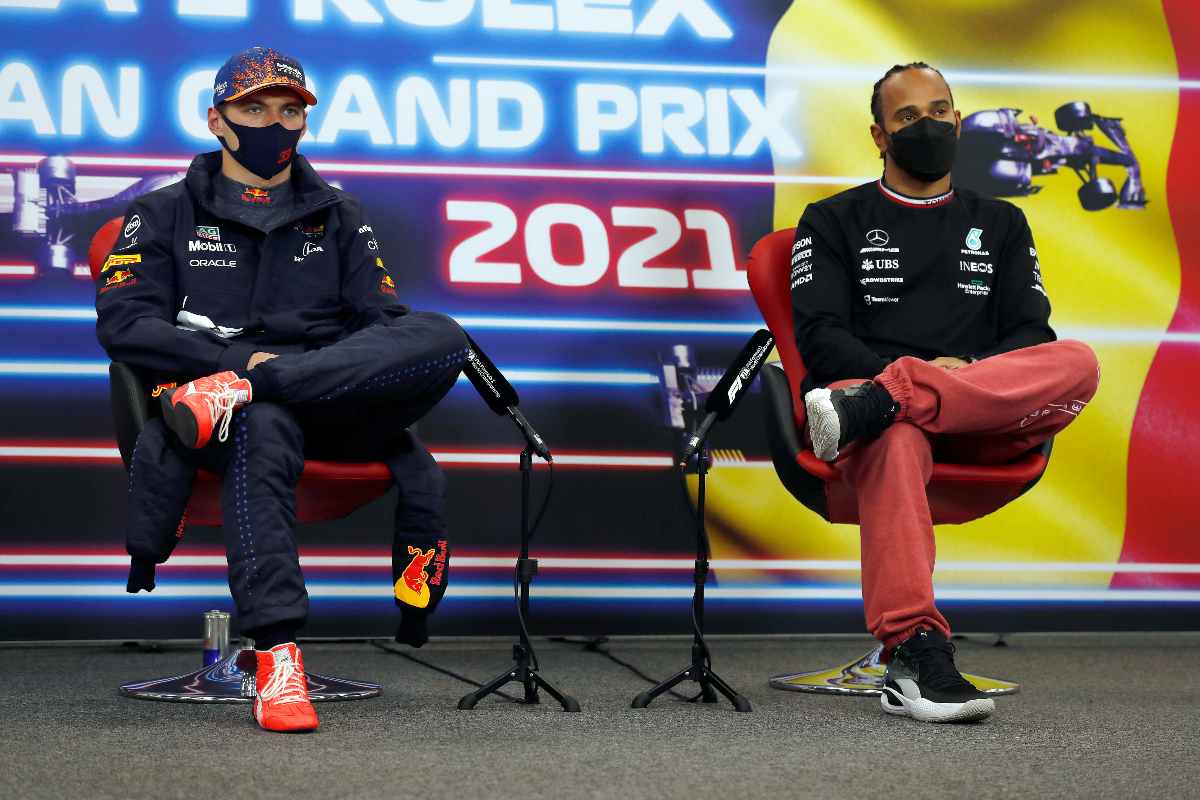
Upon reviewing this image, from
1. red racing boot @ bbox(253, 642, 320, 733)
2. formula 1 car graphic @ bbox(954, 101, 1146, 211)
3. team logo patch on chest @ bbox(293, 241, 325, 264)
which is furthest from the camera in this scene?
formula 1 car graphic @ bbox(954, 101, 1146, 211)

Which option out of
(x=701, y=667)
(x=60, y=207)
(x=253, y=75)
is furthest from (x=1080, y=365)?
(x=60, y=207)

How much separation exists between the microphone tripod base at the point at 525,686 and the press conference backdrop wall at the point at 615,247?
1.12 meters

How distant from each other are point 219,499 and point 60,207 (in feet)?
4.85

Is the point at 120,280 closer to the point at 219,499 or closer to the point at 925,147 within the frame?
the point at 219,499

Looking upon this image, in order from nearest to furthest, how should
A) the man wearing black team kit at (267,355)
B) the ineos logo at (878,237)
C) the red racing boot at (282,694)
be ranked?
the red racing boot at (282,694) < the man wearing black team kit at (267,355) < the ineos logo at (878,237)

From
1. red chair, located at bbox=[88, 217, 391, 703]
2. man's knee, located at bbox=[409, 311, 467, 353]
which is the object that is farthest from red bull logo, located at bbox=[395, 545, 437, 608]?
man's knee, located at bbox=[409, 311, 467, 353]

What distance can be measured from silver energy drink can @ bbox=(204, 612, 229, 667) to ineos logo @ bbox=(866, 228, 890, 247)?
1688 millimetres

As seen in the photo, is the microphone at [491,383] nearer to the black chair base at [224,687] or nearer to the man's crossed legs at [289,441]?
the man's crossed legs at [289,441]

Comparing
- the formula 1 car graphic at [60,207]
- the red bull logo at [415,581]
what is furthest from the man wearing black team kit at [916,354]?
the formula 1 car graphic at [60,207]

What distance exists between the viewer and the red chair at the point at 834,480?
2877mm

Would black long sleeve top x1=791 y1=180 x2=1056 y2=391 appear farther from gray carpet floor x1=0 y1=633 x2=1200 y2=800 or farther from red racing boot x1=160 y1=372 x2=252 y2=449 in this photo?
red racing boot x1=160 y1=372 x2=252 y2=449

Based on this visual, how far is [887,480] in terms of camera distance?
2662 mm

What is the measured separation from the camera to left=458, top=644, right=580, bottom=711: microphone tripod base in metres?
2.65

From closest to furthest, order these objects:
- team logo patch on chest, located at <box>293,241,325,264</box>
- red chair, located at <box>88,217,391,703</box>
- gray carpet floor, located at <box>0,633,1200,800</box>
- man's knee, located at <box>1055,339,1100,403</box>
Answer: gray carpet floor, located at <box>0,633,1200,800</box> → red chair, located at <box>88,217,391,703</box> → man's knee, located at <box>1055,339,1100,403</box> → team logo patch on chest, located at <box>293,241,325,264</box>
